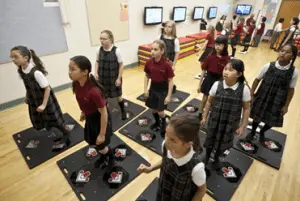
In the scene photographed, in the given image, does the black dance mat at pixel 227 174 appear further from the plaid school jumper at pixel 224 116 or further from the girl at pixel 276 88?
the girl at pixel 276 88

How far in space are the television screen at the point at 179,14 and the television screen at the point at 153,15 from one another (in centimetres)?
63

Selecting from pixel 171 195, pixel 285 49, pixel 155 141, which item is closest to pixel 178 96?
pixel 155 141

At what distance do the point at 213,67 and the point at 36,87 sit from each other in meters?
2.01

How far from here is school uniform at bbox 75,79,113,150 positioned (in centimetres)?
134

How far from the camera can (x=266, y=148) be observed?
7.07 ft

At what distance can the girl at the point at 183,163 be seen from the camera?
832 mm

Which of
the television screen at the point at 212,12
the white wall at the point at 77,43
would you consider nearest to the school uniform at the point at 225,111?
the white wall at the point at 77,43

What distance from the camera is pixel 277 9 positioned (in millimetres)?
7676

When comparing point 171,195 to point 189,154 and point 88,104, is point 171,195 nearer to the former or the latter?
point 189,154

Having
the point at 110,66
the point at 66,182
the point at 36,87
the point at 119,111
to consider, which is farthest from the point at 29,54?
the point at 119,111

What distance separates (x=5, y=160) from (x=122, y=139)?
1.30 m

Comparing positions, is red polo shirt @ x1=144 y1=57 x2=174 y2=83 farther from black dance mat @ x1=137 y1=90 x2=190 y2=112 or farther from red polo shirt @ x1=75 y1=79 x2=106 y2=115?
black dance mat @ x1=137 y1=90 x2=190 y2=112

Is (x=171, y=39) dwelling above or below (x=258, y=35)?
above

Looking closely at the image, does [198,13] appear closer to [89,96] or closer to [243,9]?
[243,9]
